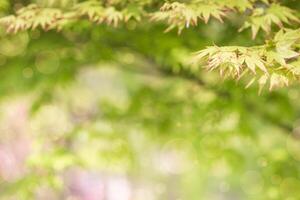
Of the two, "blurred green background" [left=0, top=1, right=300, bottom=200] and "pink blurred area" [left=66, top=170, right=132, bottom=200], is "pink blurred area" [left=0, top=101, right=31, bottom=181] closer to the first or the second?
"pink blurred area" [left=66, top=170, right=132, bottom=200]

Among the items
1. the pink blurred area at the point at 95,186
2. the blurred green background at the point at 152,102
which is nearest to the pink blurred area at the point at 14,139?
the pink blurred area at the point at 95,186

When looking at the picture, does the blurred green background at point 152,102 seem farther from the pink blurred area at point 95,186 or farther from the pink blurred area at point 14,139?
the pink blurred area at point 14,139

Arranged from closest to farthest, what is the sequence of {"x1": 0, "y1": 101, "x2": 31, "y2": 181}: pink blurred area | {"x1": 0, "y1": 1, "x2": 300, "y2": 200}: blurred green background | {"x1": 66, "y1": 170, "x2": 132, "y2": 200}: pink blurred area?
{"x1": 0, "y1": 1, "x2": 300, "y2": 200}: blurred green background
{"x1": 66, "y1": 170, "x2": 132, "y2": 200}: pink blurred area
{"x1": 0, "y1": 101, "x2": 31, "y2": 181}: pink blurred area

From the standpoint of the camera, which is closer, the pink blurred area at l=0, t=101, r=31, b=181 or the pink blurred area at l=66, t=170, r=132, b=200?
the pink blurred area at l=66, t=170, r=132, b=200

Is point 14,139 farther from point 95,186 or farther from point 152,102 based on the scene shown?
point 152,102

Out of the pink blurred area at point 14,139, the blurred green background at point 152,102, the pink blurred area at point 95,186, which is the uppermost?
the blurred green background at point 152,102

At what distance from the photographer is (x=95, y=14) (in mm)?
2596

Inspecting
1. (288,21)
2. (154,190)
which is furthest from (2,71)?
(154,190)

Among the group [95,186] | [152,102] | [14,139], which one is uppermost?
[152,102]

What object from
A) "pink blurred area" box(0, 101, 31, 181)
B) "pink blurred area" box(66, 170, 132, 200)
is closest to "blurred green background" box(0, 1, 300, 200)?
"pink blurred area" box(66, 170, 132, 200)

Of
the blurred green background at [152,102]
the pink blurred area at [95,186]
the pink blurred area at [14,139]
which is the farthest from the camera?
the pink blurred area at [14,139]

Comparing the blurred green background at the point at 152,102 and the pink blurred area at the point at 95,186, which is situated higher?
the blurred green background at the point at 152,102

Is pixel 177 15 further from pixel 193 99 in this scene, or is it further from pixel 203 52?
pixel 193 99

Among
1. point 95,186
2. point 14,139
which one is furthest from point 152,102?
point 14,139
